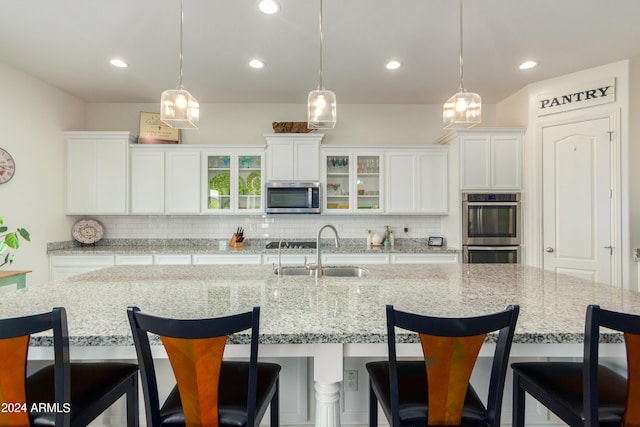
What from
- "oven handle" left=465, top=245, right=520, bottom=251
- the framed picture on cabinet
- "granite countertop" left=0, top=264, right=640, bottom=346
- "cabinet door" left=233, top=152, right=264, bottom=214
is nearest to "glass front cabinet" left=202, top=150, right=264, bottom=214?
"cabinet door" left=233, top=152, right=264, bottom=214

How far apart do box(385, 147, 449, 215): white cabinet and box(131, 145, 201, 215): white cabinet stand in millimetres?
2453

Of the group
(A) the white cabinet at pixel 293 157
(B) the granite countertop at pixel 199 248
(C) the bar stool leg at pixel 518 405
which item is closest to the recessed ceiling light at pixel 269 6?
(A) the white cabinet at pixel 293 157

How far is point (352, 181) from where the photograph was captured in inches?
160

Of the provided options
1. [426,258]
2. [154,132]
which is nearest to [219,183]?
[154,132]

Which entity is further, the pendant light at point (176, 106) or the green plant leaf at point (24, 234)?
the green plant leaf at point (24, 234)

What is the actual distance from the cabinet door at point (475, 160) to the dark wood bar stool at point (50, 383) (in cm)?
366

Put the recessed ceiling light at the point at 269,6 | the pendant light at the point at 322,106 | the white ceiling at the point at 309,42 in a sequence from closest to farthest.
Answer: the pendant light at the point at 322,106, the recessed ceiling light at the point at 269,6, the white ceiling at the point at 309,42

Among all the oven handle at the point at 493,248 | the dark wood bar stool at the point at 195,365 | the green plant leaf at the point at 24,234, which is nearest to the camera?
the dark wood bar stool at the point at 195,365

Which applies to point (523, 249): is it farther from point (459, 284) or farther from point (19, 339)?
point (19, 339)

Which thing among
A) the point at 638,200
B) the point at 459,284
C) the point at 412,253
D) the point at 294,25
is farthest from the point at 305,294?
the point at 638,200

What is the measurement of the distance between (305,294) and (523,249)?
3.25m

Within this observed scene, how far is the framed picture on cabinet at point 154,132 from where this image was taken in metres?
4.11

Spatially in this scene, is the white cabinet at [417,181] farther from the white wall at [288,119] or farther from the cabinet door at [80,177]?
the cabinet door at [80,177]

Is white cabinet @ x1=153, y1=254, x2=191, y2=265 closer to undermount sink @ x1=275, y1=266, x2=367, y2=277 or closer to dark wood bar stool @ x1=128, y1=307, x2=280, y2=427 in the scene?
undermount sink @ x1=275, y1=266, x2=367, y2=277
